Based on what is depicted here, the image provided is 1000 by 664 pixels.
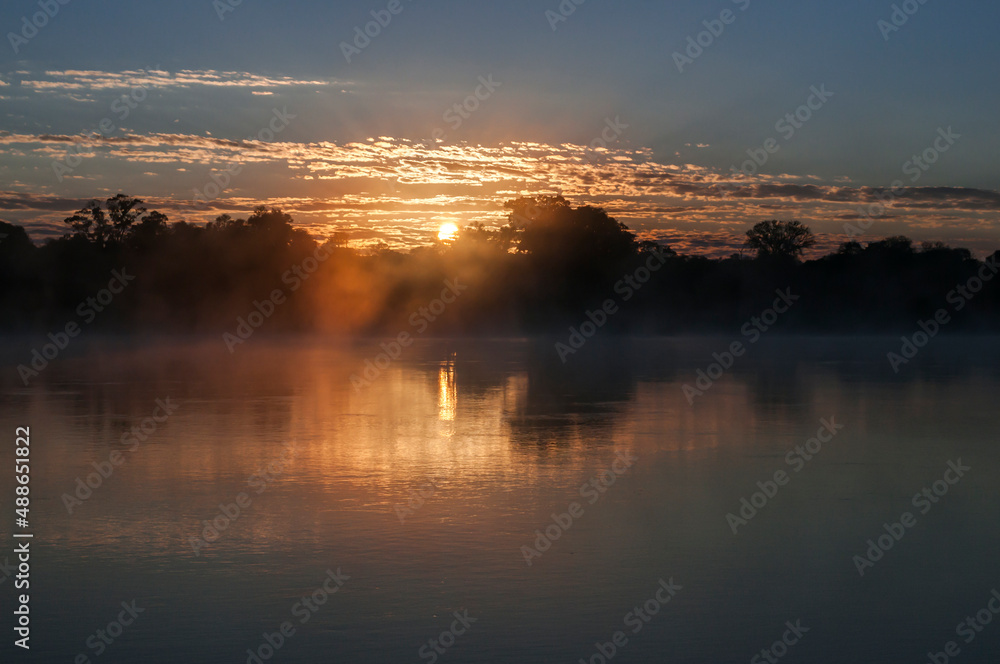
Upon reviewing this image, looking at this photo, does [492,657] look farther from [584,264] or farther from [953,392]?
[584,264]

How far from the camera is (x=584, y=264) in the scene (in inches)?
3602

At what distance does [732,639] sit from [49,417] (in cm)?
1291

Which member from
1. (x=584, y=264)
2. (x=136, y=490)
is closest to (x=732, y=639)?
(x=136, y=490)
